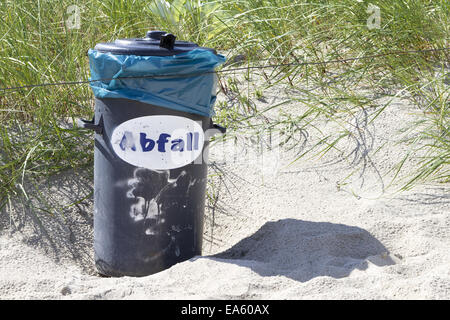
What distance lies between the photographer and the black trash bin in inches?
100

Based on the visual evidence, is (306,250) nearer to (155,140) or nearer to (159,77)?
(155,140)

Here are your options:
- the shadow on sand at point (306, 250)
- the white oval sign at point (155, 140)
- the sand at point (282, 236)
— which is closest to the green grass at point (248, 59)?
the sand at point (282, 236)

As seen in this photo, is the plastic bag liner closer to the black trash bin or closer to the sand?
the black trash bin

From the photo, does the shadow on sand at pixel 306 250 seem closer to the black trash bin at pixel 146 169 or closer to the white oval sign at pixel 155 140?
the black trash bin at pixel 146 169

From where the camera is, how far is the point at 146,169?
262 centimetres

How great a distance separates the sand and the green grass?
13 centimetres

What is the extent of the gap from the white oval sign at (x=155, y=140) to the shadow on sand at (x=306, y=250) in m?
0.50

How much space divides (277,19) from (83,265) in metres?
2.08

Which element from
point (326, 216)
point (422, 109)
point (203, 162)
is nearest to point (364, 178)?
point (326, 216)

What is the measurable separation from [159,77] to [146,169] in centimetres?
39

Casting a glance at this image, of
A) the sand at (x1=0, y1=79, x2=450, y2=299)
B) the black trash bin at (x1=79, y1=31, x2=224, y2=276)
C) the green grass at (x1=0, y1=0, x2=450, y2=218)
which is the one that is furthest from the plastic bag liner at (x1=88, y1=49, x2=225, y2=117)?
the green grass at (x1=0, y1=0, x2=450, y2=218)

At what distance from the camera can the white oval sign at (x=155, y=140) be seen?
8.41ft

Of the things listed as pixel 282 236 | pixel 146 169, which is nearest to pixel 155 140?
pixel 146 169

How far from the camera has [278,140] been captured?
12.6 feet
